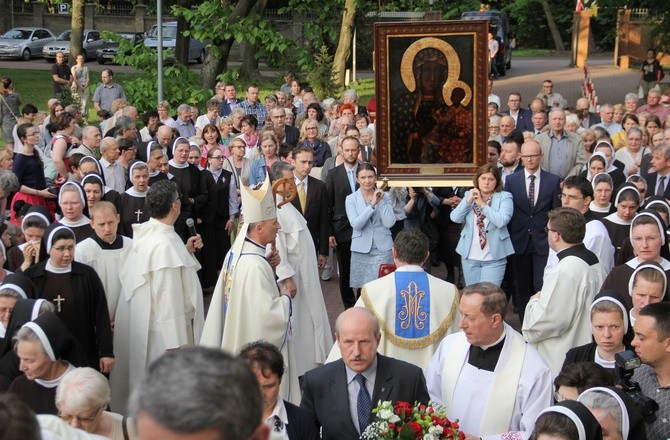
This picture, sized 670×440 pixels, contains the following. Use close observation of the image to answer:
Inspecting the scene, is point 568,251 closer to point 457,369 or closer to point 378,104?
point 457,369

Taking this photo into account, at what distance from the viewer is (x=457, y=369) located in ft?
20.1

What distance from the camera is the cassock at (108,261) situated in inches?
345

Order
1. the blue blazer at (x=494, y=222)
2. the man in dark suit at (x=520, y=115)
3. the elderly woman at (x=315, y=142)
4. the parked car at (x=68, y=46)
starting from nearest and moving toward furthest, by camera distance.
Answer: the blue blazer at (x=494, y=222), the elderly woman at (x=315, y=142), the man in dark suit at (x=520, y=115), the parked car at (x=68, y=46)

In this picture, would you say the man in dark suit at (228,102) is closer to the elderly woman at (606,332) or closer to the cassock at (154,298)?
the cassock at (154,298)

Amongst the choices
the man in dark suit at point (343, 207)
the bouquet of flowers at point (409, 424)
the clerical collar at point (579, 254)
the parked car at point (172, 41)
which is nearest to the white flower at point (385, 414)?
the bouquet of flowers at point (409, 424)

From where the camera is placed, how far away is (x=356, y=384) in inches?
234

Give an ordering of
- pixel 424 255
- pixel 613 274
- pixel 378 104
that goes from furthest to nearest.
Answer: pixel 378 104 → pixel 613 274 → pixel 424 255

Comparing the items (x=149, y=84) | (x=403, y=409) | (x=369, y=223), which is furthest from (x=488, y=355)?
(x=149, y=84)

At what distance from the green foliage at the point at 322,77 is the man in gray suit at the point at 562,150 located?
434 inches

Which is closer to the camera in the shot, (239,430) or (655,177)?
(239,430)

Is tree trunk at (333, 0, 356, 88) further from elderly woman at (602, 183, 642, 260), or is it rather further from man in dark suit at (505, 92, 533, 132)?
elderly woman at (602, 183, 642, 260)

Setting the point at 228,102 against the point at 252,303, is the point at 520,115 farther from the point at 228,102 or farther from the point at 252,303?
the point at 252,303

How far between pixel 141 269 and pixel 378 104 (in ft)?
13.7

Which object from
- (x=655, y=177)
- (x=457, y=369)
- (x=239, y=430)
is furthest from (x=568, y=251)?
(x=239, y=430)
